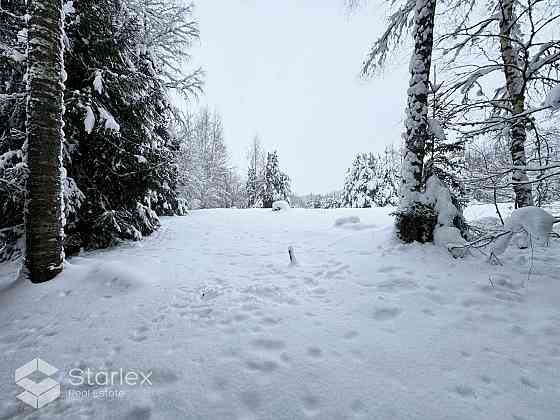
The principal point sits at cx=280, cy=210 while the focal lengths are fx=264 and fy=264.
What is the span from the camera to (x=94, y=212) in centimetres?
548

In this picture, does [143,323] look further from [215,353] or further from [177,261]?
[177,261]

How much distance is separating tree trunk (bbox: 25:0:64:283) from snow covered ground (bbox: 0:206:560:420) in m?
0.45

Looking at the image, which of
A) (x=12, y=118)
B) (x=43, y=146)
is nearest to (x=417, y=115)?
(x=43, y=146)

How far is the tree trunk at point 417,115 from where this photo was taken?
4.87 metres

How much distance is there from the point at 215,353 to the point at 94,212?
4.79 m

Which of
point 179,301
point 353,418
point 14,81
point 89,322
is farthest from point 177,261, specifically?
point 14,81

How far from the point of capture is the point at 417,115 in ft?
16.3

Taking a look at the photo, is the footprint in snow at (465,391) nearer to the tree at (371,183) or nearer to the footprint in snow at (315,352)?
the footprint in snow at (315,352)

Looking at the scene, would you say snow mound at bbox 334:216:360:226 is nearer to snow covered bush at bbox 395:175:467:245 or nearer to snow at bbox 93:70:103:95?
snow covered bush at bbox 395:175:467:245

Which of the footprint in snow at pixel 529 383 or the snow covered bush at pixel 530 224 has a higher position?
the snow covered bush at pixel 530 224

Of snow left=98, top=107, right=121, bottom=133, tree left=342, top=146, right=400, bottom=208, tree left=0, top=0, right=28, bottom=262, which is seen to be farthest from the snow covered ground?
tree left=342, top=146, right=400, bottom=208

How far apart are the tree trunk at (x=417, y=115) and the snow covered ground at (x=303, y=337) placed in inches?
27.7

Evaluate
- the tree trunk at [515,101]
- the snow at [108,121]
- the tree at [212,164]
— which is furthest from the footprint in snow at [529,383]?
the tree at [212,164]

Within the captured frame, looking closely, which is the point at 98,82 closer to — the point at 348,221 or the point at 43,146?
the point at 43,146
